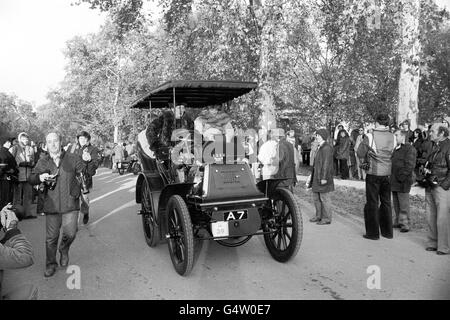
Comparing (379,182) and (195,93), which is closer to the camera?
(379,182)

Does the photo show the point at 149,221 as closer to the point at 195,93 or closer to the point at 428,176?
the point at 195,93

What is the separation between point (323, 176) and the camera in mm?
7453

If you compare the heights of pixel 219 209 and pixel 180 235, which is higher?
pixel 219 209

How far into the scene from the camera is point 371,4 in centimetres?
930

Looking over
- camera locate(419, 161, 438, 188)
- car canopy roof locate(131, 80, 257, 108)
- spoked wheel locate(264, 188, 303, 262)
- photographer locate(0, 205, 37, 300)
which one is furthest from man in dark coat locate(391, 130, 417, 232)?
photographer locate(0, 205, 37, 300)

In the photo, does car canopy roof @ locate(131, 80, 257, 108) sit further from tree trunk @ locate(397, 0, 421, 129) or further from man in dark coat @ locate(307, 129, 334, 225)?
tree trunk @ locate(397, 0, 421, 129)

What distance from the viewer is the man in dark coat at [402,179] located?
7016 millimetres

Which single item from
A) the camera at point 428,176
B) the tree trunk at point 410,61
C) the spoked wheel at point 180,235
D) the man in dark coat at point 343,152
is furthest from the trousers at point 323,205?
the man in dark coat at point 343,152

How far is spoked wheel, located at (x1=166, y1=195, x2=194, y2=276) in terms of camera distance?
4.50m

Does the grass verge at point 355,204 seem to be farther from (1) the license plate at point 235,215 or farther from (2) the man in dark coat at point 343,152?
(1) the license plate at point 235,215

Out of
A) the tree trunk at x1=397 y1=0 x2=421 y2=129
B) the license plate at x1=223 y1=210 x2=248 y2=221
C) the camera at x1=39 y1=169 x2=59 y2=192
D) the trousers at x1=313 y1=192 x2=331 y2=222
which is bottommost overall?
the trousers at x1=313 y1=192 x2=331 y2=222

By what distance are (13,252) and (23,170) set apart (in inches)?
272

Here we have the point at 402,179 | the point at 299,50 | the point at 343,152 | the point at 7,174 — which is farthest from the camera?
the point at 299,50

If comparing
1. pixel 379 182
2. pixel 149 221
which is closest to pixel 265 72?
pixel 379 182
